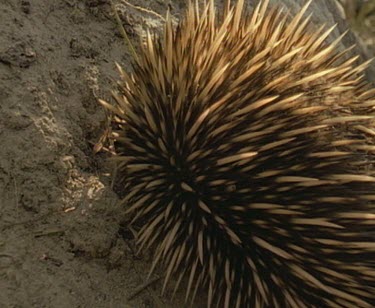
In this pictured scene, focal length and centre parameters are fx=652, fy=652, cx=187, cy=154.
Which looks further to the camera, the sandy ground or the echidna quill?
the sandy ground

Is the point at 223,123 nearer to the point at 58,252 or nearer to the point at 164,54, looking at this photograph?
the point at 164,54

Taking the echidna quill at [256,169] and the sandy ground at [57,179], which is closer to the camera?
the echidna quill at [256,169]

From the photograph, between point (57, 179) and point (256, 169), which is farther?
point (57, 179)

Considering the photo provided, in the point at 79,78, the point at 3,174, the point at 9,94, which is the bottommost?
the point at 3,174

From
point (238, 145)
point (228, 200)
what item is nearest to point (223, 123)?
point (238, 145)
